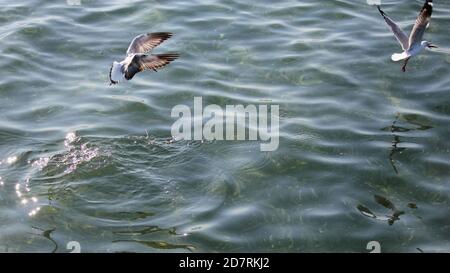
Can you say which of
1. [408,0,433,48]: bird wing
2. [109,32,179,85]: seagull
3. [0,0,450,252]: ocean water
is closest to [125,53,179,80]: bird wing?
[109,32,179,85]: seagull

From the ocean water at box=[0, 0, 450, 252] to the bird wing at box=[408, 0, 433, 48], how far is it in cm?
106

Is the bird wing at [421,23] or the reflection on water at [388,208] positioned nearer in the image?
the reflection on water at [388,208]

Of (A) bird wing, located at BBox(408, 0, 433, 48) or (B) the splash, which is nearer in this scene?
(B) the splash

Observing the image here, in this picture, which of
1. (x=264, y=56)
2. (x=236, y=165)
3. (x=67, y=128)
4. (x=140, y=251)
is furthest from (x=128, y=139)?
(x=264, y=56)

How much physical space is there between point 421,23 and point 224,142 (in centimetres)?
356

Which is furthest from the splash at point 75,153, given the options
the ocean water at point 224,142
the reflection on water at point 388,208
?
the reflection on water at point 388,208

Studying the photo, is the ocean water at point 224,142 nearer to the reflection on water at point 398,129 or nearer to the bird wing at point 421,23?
the reflection on water at point 398,129

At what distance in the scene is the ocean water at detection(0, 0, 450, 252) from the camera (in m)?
8.35

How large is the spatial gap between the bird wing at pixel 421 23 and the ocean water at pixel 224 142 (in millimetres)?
1059

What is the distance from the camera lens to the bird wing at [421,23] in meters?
10.2

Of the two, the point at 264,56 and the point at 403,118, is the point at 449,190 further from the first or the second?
the point at 264,56

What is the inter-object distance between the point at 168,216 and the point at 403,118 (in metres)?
4.30

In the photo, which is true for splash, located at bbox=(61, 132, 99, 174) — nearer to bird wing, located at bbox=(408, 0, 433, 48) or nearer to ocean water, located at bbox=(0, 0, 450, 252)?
ocean water, located at bbox=(0, 0, 450, 252)

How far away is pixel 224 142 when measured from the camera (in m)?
10.0
